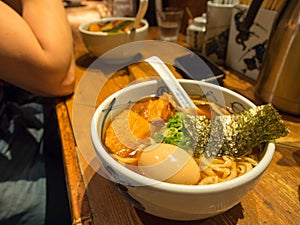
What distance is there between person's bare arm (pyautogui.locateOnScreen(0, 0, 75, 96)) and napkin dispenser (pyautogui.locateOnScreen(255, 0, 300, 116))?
1.69 feet

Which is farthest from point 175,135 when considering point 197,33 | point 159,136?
point 197,33

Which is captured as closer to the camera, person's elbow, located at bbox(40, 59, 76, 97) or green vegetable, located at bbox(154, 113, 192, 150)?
green vegetable, located at bbox(154, 113, 192, 150)

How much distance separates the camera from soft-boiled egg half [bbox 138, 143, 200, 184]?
0.35 meters

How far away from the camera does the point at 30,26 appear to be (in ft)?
2.33

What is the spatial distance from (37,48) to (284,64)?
1.91ft

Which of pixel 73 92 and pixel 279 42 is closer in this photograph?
pixel 279 42

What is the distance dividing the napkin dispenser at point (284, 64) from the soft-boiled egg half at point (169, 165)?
0.42m

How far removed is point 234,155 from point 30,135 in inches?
32.6

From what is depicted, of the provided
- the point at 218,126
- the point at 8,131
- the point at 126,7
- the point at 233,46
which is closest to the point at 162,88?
the point at 218,126

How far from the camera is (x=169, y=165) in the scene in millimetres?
352

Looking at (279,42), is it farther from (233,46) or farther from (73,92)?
(73,92)

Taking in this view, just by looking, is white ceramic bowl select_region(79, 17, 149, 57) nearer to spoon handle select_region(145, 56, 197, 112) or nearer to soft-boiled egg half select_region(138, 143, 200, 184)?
spoon handle select_region(145, 56, 197, 112)

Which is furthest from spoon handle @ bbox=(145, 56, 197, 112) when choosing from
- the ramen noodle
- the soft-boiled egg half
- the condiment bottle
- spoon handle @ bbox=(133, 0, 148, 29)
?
the condiment bottle

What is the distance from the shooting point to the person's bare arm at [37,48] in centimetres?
65
